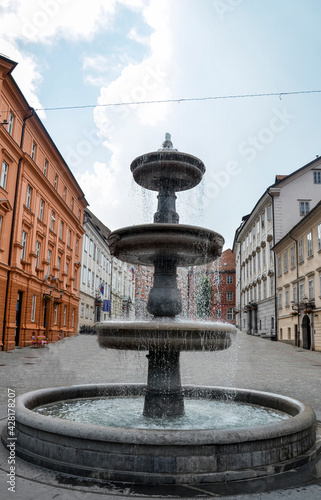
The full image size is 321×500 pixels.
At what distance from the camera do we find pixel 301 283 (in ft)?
99.0

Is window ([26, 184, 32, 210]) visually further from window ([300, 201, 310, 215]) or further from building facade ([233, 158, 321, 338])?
window ([300, 201, 310, 215])

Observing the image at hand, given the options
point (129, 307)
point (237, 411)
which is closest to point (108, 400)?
point (237, 411)

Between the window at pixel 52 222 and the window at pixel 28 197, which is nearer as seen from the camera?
the window at pixel 28 197

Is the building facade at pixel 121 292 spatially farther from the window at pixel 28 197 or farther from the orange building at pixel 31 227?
the window at pixel 28 197

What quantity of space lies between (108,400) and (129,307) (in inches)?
2389

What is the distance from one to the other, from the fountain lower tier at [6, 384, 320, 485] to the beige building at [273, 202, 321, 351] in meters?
23.2

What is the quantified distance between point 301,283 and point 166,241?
27.2 m

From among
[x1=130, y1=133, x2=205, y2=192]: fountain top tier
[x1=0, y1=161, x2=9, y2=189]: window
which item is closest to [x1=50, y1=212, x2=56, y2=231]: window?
[x1=0, y1=161, x2=9, y2=189]: window

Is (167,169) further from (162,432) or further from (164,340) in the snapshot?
(162,432)

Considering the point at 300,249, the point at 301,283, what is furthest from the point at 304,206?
the point at 301,283

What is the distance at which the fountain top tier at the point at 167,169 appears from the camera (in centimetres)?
576

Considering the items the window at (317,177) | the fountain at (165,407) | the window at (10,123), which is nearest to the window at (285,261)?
the window at (317,177)

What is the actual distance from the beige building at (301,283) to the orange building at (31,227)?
17826mm

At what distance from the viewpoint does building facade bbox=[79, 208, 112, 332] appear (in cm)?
4269
